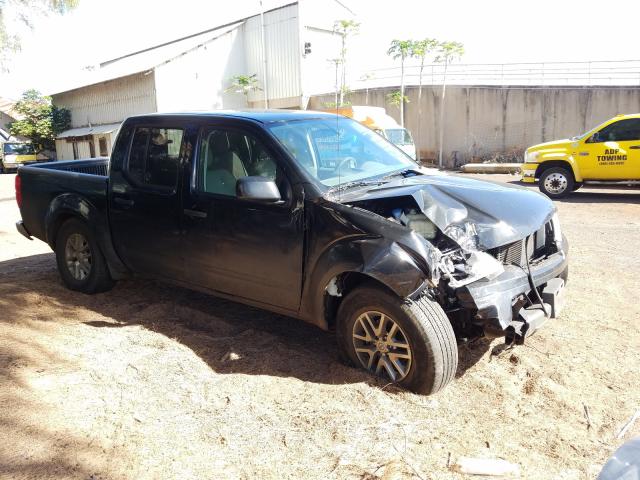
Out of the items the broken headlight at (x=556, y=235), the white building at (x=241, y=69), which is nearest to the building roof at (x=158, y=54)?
the white building at (x=241, y=69)

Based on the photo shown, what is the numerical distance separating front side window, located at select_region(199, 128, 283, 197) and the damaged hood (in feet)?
2.72

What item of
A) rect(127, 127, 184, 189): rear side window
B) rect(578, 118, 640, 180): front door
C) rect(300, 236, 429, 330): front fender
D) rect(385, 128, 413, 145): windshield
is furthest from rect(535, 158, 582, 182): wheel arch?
rect(300, 236, 429, 330): front fender

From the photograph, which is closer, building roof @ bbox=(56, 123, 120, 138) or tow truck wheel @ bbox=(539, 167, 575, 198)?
tow truck wheel @ bbox=(539, 167, 575, 198)

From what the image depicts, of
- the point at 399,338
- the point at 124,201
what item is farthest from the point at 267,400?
the point at 124,201

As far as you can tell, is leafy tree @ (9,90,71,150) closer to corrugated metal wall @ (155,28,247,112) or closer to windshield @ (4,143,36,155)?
windshield @ (4,143,36,155)

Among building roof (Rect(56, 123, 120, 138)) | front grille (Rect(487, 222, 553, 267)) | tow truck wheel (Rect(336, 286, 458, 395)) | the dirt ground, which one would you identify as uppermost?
building roof (Rect(56, 123, 120, 138))

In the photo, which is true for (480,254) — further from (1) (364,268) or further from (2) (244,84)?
(2) (244,84)

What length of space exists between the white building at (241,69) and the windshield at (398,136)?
1032 cm

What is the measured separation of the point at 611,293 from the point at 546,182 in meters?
7.76

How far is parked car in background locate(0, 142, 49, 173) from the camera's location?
32156 mm

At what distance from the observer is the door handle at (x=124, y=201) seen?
4816 millimetres

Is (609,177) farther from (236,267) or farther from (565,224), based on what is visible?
(236,267)

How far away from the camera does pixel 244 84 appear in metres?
28.1

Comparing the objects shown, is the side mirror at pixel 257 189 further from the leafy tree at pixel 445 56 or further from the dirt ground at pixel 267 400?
the leafy tree at pixel 445 56
